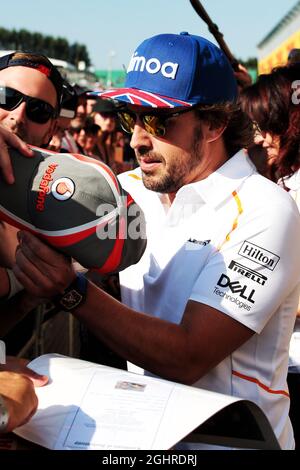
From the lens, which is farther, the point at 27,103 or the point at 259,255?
the point at 27,103

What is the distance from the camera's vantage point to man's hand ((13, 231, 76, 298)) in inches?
59.1

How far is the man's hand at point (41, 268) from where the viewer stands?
1502mm

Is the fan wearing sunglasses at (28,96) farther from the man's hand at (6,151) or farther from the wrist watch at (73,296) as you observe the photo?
the man's hand at (6,151)

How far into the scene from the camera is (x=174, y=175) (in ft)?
7.36

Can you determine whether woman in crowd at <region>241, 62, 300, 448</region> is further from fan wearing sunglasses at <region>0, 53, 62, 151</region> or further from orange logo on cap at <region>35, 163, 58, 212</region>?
orange logo on cap at <region>35, 163, 58, 212</region>

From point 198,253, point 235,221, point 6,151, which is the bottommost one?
point 198,253

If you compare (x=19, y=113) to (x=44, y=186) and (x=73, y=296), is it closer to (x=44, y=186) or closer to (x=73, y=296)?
(x=73, y=296)

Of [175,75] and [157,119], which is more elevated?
[175,75]

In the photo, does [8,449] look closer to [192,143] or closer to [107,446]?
[107,446]

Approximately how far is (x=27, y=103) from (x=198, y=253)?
1.04 metres

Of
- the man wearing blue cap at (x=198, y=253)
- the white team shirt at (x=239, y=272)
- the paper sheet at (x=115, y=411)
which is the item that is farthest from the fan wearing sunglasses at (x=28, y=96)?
the paper sheet at (x=115, y=411)

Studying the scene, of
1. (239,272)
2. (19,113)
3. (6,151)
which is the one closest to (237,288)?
(239,272)

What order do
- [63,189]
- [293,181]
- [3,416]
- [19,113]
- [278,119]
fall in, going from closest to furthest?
[3,416] < [63,189] < [19,113] < [293,181] < [278,119]

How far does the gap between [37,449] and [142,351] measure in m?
0.60
